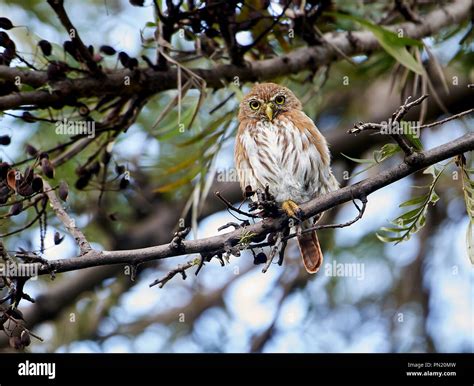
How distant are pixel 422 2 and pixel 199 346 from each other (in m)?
2.58

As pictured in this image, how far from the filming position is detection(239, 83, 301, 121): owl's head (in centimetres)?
356

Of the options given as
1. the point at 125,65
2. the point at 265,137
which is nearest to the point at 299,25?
the point at 265,137

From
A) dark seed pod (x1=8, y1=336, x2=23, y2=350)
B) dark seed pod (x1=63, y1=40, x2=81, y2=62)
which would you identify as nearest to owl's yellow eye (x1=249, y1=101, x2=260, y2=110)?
dark seed pod (x1=63, y1=40, x2=81, y2=62)

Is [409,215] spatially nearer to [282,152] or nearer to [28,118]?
[282,152]

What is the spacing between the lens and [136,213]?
468 centimetres

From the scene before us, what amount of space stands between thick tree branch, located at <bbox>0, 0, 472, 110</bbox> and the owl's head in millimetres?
116

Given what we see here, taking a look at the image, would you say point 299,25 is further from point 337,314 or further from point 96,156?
point 337,314

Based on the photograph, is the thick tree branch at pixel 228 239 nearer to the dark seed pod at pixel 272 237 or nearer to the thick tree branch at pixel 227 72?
the dark seed pod at pixel 272 237

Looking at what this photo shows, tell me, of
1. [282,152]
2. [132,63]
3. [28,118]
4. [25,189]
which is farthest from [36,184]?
[282,152]

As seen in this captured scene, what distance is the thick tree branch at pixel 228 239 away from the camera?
2.15m

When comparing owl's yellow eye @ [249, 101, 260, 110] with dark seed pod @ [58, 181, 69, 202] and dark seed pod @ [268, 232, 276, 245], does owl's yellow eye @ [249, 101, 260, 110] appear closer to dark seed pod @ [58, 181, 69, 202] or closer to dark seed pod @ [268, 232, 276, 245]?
dark seed pod @ [268, 232, 276, 245]

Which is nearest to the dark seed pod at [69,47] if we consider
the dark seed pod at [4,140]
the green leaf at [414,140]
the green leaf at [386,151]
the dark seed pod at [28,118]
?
the dark seed pod at [28,118]

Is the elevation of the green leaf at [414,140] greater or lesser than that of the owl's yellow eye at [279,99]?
lesser

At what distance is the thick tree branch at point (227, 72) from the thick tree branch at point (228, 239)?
1.17m
